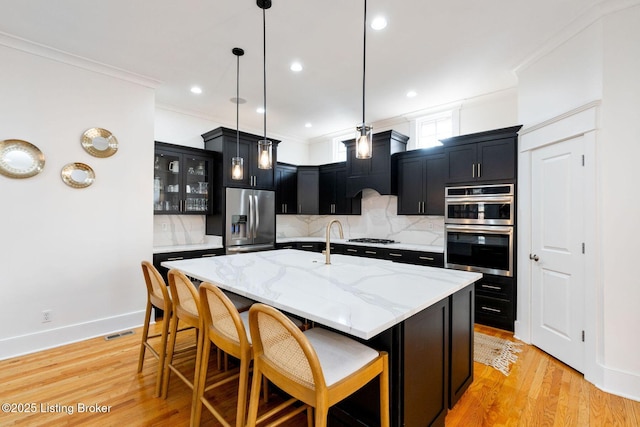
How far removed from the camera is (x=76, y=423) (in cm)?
190

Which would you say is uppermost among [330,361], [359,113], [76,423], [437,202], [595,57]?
[359,113]

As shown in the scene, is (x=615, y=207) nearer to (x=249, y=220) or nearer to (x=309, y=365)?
(x=309, y=365)

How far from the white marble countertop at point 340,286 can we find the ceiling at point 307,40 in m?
2.11

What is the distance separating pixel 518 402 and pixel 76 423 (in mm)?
3003

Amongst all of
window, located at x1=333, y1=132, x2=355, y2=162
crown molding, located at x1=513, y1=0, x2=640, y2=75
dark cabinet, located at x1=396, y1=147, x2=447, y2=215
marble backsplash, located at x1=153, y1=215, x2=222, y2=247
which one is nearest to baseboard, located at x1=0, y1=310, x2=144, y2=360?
marble backsplash, located at x1=153, y1=215, x2=222, y2=247

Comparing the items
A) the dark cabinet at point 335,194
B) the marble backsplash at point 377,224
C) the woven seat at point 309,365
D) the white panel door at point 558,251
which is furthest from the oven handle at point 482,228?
the woven seat at point 309,365

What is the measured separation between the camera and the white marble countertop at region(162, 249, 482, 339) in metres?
1.34

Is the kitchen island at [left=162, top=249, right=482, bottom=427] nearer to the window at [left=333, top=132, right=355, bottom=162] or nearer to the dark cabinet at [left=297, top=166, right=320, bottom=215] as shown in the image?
the dark cabinet at [left=297, top=166, right=320, bottom=215]

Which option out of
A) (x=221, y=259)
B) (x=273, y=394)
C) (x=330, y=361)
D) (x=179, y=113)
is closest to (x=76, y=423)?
(x=273, y=394)

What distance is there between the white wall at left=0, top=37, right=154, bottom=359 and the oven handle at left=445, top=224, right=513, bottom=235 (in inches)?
A: 151

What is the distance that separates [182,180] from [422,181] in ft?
11.6

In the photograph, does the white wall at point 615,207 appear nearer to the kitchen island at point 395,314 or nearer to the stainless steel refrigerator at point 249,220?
the kitchen island at point 395,314

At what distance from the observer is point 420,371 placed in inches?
63.4

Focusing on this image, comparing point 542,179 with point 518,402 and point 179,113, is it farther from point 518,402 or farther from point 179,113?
point 179,113
